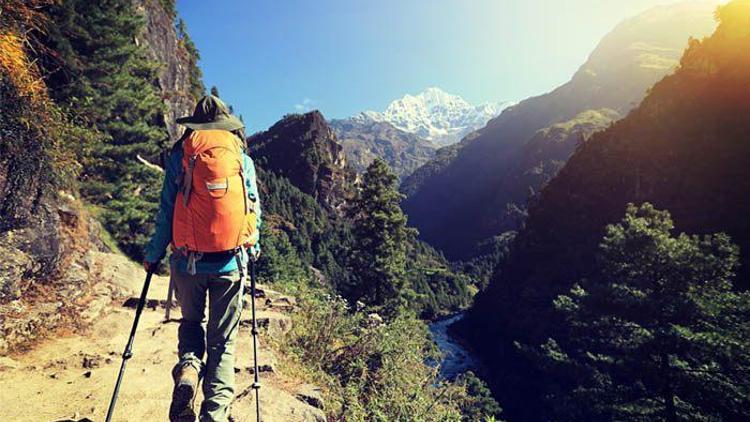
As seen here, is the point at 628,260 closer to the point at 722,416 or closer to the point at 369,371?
the point at 722,416

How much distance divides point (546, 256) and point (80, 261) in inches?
2929

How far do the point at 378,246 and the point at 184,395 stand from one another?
20.1 meters

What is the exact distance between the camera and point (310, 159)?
4887 inches

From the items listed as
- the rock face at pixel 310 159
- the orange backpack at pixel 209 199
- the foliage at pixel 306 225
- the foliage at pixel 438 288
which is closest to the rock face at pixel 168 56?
the orange backpack at pixel 209 199

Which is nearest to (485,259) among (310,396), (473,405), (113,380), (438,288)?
(438,288)

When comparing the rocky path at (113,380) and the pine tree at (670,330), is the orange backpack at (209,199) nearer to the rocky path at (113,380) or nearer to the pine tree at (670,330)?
the rocky path at (113,380)

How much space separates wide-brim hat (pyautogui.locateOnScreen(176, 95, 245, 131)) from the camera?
3490 millimetres

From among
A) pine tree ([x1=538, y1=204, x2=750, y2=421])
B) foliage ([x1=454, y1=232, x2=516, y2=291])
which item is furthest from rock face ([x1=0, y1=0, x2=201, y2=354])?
foliage ([x1=454, y1=232, x2=516, y2=291])

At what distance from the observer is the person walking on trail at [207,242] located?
3.16 m

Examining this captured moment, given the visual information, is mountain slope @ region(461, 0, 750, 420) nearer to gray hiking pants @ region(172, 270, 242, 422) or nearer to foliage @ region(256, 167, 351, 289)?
foliage @ region(256, 167, 351, 289)

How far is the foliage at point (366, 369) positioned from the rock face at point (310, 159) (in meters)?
114

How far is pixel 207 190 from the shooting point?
3.14 metres


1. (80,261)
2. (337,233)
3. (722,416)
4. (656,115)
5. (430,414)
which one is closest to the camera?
(430,414)

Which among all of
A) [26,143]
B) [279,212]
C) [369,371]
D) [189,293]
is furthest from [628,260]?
[279,212]
